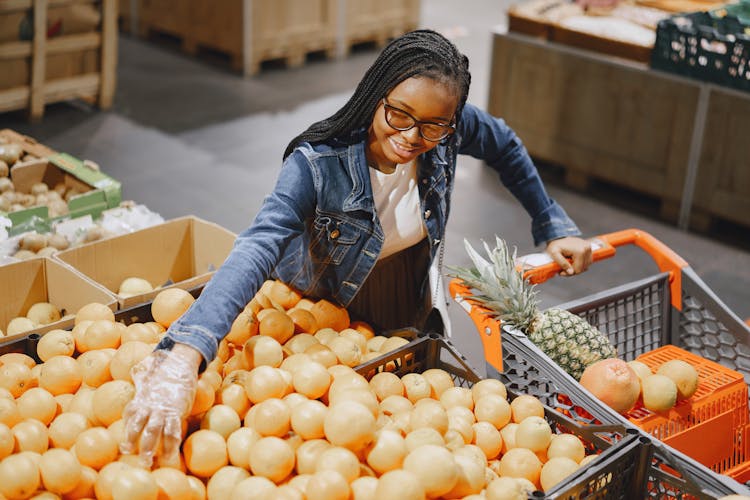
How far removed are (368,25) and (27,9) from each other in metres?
3.48

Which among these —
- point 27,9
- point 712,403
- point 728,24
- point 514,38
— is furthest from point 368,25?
point 712,403

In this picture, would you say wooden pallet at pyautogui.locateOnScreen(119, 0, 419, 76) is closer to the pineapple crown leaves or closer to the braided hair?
the braided hair

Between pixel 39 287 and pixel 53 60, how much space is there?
4163 mm

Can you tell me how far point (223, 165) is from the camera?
638 centimetres

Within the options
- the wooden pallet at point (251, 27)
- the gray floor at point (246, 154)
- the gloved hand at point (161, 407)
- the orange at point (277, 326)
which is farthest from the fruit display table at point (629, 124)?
the gloved hand at point (161, 407)

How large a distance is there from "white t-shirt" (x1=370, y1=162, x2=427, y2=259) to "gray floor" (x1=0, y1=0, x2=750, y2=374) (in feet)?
5.27

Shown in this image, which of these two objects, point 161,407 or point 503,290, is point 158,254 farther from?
point 161,407

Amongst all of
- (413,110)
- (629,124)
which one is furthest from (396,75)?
(629,124)

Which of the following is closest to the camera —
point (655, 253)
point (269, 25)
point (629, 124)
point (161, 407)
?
point (161, 407)

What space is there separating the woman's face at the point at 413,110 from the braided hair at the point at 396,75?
3 centimetres

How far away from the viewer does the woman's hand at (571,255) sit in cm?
292

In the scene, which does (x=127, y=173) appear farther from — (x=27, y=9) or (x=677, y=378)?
(x=677, y=378)

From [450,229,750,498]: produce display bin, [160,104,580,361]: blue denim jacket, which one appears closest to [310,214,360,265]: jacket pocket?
Answer: [160,104,580,361]: blue denim jacket

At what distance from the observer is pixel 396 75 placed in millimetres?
2330
